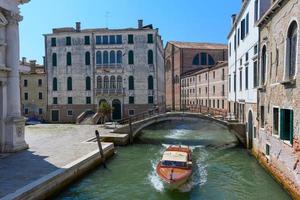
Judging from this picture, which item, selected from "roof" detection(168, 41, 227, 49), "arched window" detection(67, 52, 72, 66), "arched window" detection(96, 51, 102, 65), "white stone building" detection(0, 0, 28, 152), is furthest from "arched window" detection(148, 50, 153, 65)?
"white stone building" detection(0, 0, 28, 152)

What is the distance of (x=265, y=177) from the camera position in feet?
47.8

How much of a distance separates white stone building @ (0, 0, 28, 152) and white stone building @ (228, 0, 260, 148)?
41.6ft

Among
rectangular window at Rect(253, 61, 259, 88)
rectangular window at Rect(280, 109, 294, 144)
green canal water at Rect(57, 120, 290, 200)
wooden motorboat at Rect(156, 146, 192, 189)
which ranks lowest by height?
green canal water at Rect(57, 120, 290, 200)

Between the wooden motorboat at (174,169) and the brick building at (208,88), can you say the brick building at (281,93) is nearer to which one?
the wooden motorboat at (174,169)

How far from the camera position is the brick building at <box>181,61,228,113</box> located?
32625mm

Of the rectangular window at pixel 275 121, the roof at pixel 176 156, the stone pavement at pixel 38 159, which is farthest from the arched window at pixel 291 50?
the stone pavement at pixel 38 159

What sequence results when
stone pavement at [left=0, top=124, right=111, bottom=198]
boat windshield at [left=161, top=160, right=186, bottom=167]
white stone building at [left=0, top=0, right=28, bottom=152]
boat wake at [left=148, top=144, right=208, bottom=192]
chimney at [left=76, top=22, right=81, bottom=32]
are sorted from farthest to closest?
1. chimney at [left=76, top=22, right=81, bottom=32]
2. white stone building at [left=0, top=0, right=28, bottom=152]
3. boat windshield at [left=161, top=160, right=186, bottom=167]
4. boat wake at [left=148, top=144, right=208, bottom=192]
5. stone pavement at [left=0, top=124, right=111, bottom=198]

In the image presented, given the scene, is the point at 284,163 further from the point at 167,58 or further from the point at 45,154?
the point at 167,58

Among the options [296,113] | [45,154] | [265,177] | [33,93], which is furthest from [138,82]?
[296,113]

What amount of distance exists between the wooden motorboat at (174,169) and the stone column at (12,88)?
7484 millimetres

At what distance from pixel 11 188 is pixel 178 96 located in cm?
4529

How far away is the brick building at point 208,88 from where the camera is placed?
107 feet

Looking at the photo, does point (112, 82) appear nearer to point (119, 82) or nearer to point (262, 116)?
point (119, 82)

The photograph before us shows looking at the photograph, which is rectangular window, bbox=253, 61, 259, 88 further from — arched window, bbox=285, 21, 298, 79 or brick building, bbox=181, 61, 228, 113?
brick building, bbox=181, 61, 228, 113
